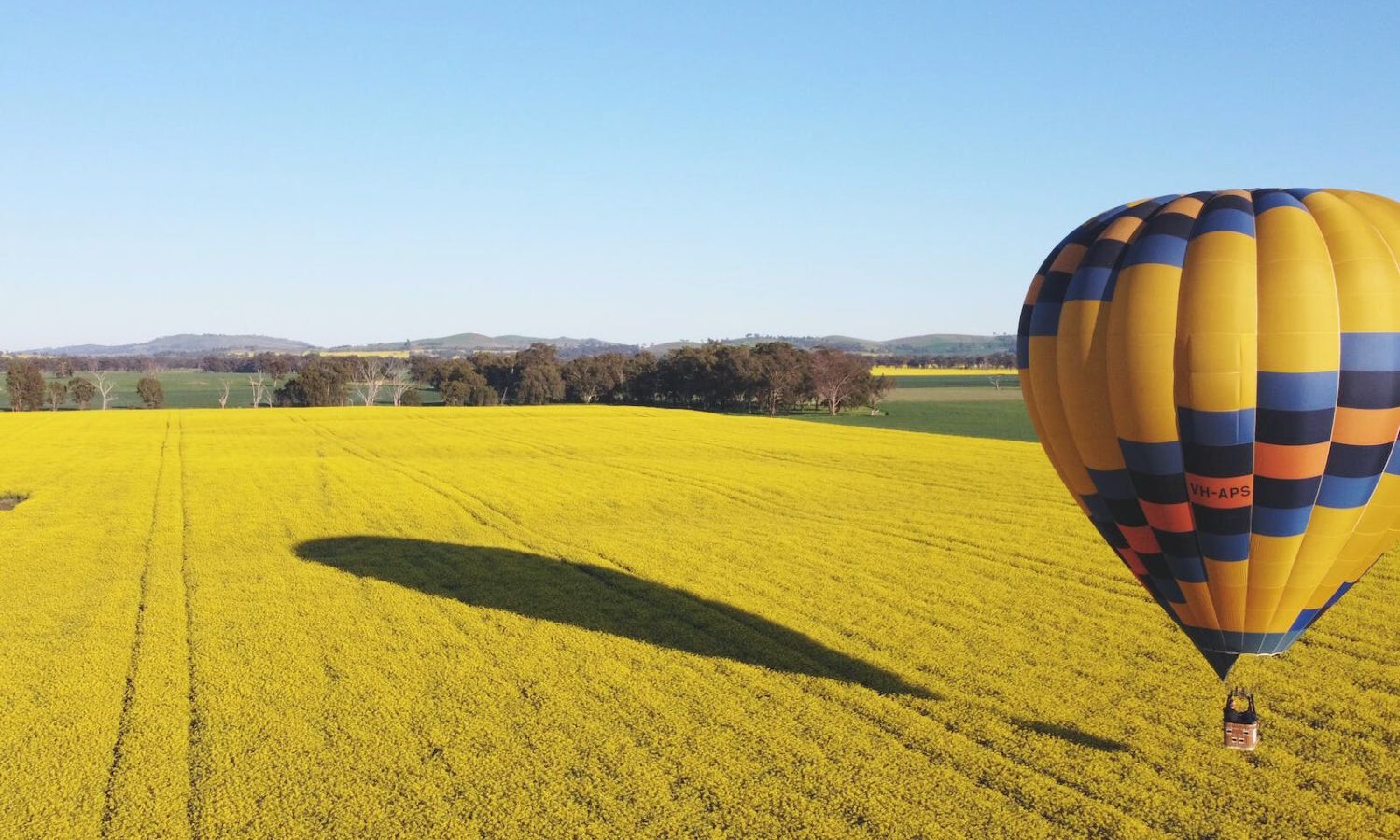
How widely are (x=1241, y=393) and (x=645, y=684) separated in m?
8.24

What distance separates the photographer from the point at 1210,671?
13906 millimetres

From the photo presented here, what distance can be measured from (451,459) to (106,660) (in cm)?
2879

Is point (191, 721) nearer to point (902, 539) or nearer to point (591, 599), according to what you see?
point (591, 599)

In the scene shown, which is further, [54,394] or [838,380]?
[54,394]

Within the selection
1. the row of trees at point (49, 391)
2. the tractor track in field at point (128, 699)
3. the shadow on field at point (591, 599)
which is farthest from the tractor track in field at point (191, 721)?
the row of trees at point (49, 391)

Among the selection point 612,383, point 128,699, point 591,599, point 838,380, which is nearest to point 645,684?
point 591,599

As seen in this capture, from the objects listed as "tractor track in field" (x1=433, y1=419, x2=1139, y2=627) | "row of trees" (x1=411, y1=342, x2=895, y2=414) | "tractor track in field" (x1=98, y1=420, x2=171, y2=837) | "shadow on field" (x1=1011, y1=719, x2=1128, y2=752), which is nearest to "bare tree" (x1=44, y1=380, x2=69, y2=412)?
"row of trees" (x1=411, y1=342, x2=895, y2=414)

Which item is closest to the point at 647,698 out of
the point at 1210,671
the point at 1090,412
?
the point at 1090,412

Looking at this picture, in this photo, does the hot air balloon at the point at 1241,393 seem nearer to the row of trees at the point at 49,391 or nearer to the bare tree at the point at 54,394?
the row of trees at the point at 49,391

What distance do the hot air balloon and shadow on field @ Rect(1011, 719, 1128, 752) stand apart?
→ 66.2 inches

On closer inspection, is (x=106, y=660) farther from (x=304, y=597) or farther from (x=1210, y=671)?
(x=1210, y=671)

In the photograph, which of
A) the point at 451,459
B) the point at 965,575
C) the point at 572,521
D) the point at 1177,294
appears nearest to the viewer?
the point at 1177,294

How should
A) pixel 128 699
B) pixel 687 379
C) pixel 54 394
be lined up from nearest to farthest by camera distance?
pixel 128 699
pixel 687 379
pixel 54 394

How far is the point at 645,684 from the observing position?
44.4ft
